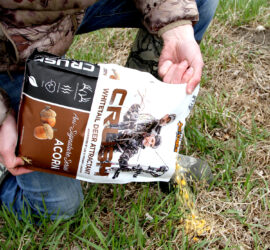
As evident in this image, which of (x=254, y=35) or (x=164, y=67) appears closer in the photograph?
(x=164, y=67)

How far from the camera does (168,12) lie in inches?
44.5

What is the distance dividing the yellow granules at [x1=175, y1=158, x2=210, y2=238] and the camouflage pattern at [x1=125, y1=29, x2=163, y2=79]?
48 centimetres

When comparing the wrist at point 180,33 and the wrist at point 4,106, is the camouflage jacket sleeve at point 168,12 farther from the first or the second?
the wrist at point 4,106

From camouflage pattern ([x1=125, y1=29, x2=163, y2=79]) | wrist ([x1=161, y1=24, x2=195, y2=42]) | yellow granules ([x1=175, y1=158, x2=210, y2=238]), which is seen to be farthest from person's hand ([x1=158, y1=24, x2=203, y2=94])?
yellow granules ([x1=175, y1=158, x2=210, y2=238])

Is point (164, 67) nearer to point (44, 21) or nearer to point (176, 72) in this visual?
point (176, 72)

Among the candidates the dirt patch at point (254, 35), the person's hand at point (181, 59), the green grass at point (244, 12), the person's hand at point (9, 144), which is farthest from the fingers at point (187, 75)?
the green grass at point (244, 12)

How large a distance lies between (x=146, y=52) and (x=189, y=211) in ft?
2.32

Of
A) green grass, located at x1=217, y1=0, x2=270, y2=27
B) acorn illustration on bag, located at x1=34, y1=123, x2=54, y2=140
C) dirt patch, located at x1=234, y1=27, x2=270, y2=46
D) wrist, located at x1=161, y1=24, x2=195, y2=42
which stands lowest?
acorn illustration on bag, located at x1=34, y1=123, x2=54, y2=140

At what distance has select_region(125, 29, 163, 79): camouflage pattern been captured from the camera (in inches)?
56.9

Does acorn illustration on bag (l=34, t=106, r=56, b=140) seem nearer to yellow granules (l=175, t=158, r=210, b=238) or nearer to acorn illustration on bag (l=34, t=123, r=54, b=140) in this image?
acorn illustration on bag (l=34, t=123, r=54, b=140)

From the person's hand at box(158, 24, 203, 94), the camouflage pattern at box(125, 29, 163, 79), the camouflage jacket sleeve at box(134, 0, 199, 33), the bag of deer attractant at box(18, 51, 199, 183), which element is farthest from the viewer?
the camouflage pattern at box(125, 29, 163, 79)

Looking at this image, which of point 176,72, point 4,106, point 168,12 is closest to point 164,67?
point 176,72

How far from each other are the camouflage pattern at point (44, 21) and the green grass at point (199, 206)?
0.54 meters

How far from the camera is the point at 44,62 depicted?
883mm
